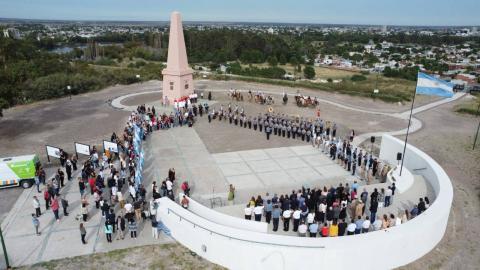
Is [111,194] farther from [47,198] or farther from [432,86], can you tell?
[432,86]

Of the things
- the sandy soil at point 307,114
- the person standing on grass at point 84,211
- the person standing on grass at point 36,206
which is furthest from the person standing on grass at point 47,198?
the sandy soil at point 307,114

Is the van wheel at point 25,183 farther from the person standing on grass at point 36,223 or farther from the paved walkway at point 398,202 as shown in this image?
the paved walkway at point 398,202

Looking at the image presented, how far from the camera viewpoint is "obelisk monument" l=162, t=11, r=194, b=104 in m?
29.3

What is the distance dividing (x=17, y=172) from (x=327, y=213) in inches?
517

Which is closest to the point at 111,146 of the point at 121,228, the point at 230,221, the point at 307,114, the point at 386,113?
the point at 121,228

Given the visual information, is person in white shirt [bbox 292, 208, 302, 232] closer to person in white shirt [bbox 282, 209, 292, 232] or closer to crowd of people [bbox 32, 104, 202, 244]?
person in white shirt [bbox 282, 209, 292, 232]

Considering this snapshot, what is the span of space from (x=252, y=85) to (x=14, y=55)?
28.2 metres

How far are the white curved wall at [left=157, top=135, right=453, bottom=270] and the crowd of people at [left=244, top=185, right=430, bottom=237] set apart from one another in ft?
2.43

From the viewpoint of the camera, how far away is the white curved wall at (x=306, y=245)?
1065cm

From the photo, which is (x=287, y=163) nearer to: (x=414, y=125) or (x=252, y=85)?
(x=414, y=125)

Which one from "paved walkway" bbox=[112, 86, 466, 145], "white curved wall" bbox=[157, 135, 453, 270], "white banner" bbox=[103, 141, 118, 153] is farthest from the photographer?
"paved walkway" bbox=[112, 86, 466, 145]

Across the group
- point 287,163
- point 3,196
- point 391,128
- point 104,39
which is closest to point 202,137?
point 287,163

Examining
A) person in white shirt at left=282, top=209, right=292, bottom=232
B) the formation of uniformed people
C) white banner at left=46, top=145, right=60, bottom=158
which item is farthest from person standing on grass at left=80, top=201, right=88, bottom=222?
the formation of uniformed people

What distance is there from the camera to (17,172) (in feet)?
52.6
